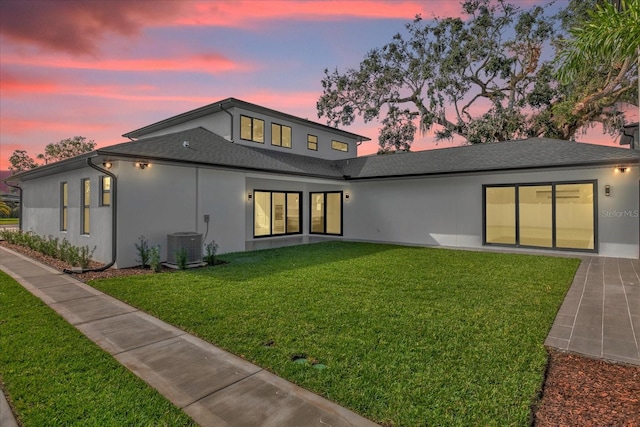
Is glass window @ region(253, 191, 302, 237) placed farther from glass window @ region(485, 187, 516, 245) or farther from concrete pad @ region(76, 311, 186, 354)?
concrete pad @ region(76, 311, 186, 354)

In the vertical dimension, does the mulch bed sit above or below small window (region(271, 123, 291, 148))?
below

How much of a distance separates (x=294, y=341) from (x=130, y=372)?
1819mm

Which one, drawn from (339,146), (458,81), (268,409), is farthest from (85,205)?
(458,81)

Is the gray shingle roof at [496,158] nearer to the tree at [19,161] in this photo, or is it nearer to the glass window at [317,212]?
the glass window at [317,212]

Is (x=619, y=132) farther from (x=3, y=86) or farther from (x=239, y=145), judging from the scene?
(x=3, y=86)

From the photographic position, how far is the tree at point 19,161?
50.2 metres

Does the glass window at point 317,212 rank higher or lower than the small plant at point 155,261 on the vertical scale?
higher

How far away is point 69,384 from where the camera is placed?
10.2 feet

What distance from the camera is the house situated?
9.34 meters

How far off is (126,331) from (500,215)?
12378 millimetres

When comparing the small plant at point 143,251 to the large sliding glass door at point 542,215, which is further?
the large sliding glass door at point 542,215

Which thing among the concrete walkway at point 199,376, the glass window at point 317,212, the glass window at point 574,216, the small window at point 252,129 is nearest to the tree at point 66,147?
the small window at point 252,129

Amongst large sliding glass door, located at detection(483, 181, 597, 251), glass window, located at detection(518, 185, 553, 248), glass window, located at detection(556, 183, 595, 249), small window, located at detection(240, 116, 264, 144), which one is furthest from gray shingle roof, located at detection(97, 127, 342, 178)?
glass window, located at detection(556, 183, 595, 249)

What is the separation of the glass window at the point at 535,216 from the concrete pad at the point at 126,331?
11.9 meters
